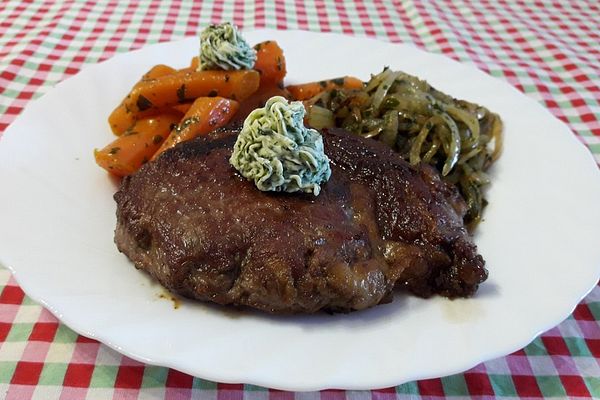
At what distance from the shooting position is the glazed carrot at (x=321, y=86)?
12.0 feet

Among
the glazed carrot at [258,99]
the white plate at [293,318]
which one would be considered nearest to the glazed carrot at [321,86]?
the glazed carrot at [258,99]

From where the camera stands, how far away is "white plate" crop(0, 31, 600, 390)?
201cm

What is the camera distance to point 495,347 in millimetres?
2072

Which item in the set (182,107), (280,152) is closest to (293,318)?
(280,152)

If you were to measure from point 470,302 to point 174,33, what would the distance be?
4.18 m

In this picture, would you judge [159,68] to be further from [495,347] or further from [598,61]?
[598,61]

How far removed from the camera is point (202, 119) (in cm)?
312

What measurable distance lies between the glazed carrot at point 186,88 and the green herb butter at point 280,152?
3.15 feet

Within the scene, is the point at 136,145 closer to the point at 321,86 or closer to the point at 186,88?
the point at 186,88

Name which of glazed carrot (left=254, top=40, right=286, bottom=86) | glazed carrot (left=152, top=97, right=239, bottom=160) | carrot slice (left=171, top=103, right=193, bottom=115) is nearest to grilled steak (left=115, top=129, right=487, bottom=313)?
glazed carrot (left=152, top=97, right=239, bottom=160)

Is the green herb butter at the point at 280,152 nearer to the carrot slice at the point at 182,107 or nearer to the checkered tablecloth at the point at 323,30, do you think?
the checkered tablecloth at the point at 323,30

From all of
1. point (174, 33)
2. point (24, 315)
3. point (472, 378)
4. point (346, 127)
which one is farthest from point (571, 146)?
point (174, 33)

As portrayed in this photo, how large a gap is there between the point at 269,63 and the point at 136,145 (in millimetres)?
1009

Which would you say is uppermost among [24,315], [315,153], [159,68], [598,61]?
[315,153]
